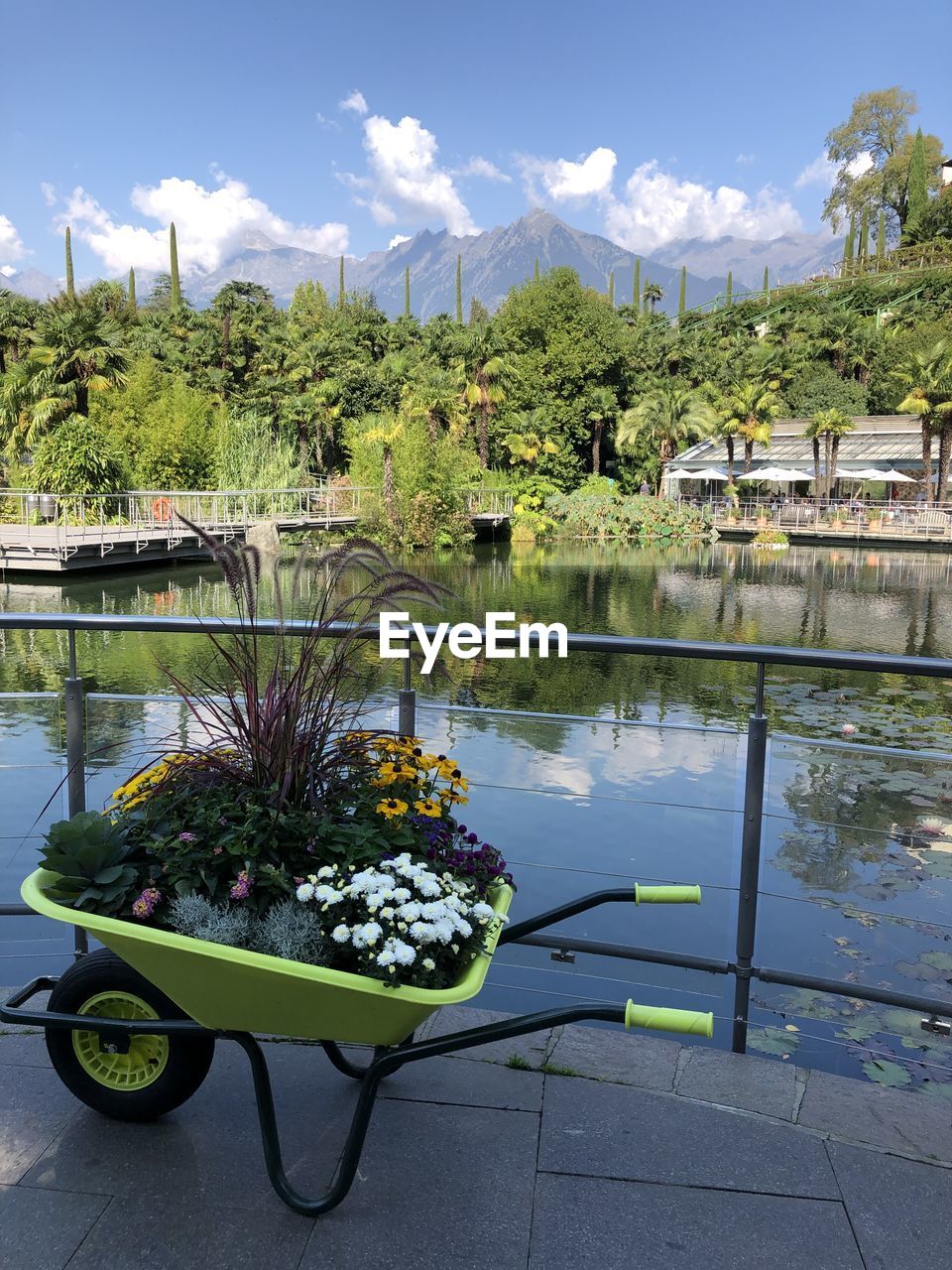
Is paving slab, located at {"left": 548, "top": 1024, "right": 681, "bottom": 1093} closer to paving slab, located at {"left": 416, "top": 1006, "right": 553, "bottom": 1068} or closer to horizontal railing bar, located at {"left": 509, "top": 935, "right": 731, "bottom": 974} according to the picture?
paving slab, located at {"left": 416, "top": 1006, "right": 553, "bottom": 1068}

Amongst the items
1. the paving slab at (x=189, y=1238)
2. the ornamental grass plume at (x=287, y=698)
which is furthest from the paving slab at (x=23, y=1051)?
the ornamental grass plume at (x=287, y=698)

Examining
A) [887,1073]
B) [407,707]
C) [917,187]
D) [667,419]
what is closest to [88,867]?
[407,707]

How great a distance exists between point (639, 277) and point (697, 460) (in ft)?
64.2

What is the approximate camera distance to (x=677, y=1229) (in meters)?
1.51

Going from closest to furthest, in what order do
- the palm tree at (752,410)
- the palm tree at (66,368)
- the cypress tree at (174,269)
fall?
1. the palm tree at (66,368)
2. the palm tree at (752,410)
3. the cypress tree at (174,269)

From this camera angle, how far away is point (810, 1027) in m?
3.70

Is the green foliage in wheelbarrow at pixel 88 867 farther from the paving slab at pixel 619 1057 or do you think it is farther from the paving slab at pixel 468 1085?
the paving slab at pixel 619 1057

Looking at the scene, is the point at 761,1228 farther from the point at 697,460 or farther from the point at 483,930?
the point at 697,460

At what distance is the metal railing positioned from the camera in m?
1.98

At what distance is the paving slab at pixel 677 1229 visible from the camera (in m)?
1.45

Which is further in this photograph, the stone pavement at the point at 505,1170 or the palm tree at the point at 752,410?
the palm tree at the point at 752,410

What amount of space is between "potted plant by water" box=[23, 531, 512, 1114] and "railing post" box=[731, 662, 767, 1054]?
0.61 meters

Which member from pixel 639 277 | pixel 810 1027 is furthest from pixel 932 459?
pixel 810 1027
